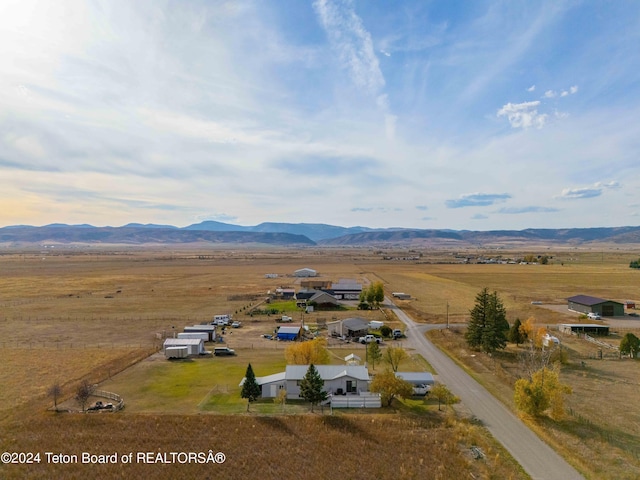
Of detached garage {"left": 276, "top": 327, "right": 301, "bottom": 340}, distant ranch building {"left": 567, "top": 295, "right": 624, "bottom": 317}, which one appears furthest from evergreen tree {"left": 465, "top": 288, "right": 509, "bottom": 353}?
distant ranch building {"left": 567, "top": 295, "right": 624, "bottom": 317}

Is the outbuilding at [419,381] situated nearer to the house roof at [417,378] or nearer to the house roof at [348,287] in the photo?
the house roof at [417,378]

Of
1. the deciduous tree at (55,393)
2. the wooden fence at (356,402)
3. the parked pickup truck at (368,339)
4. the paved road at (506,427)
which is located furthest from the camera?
the parked pickup truck at (368,339)

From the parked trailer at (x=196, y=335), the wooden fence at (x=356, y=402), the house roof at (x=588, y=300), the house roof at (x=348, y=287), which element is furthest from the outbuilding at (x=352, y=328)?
the house roof at (x=588, y=300)

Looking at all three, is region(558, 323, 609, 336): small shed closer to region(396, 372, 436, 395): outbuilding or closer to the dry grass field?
the dry grass field

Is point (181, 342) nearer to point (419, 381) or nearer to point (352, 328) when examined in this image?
point (352, 328)

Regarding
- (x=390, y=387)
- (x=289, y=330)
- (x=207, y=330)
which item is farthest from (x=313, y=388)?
(x=207, y=330)

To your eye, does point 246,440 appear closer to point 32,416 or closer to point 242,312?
point 32,416

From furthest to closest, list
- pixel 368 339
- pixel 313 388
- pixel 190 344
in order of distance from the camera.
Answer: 1. pixel 368 339
2. pixel 190 344
3. pixel 313 388
